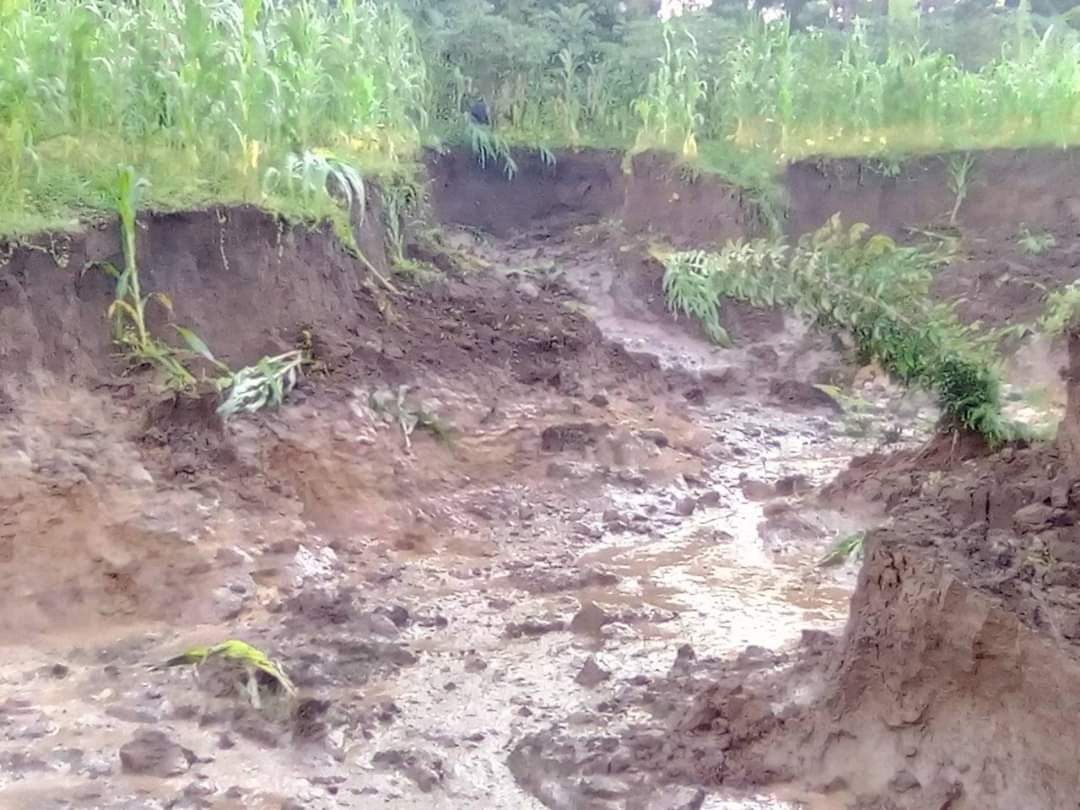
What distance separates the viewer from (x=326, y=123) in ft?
19.5

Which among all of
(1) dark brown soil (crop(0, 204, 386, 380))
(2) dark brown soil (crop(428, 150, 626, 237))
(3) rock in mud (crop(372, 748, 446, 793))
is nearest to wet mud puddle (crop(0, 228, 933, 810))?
(3) rock in mud (crop(372, 748, 446, 793))

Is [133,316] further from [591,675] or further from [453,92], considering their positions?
[453,92]

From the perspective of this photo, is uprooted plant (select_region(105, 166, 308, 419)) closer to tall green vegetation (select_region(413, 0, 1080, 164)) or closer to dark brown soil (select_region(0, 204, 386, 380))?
dark brown soil (select_region(0, 204, 386, 380))

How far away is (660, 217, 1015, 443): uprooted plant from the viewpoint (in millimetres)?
4270

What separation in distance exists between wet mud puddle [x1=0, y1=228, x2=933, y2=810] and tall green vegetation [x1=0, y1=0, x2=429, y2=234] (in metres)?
1.03

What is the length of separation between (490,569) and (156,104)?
2.44m

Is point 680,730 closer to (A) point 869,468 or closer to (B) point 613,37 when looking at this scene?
(A) point 869,468

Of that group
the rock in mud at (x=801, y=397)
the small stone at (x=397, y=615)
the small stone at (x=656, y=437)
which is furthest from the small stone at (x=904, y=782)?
the rock in mud at (x=801, y=397)

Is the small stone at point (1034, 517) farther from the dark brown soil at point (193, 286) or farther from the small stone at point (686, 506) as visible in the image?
the dark brown soil at point (193, 286)

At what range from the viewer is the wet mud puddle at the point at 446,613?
2.84 m

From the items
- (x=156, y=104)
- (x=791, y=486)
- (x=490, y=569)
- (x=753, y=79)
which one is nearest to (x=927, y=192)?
(x=753, y=79)

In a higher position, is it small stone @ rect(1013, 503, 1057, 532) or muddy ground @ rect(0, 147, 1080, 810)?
small stone @ rect(1013, 503, 1057, 532)

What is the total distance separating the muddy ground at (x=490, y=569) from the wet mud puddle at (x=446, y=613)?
0.04ft

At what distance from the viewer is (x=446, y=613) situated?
3.94 metres
